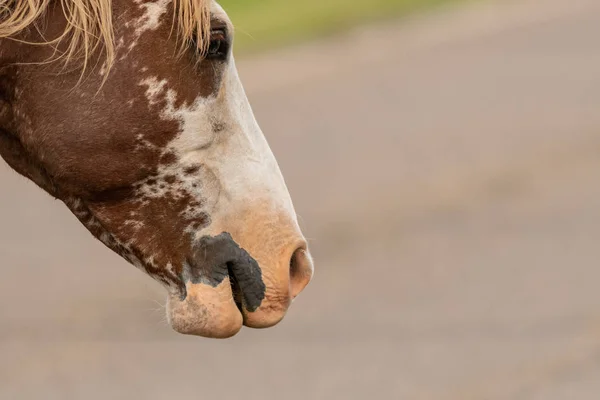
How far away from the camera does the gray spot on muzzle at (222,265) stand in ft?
10.3

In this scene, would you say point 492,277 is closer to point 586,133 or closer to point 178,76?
point 586,133

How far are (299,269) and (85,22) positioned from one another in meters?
0.82

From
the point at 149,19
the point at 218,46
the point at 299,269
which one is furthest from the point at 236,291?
the point at 149,19

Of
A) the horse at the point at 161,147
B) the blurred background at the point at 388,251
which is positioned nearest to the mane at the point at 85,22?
the horse at the point at 161,147

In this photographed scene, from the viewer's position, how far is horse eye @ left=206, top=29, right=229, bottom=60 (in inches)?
121

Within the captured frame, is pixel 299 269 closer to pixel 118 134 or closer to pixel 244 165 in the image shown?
pixel 244 165

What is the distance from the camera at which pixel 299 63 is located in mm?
13891

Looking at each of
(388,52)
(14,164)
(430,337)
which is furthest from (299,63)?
(14,164)

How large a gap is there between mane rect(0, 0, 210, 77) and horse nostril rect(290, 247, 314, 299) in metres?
0.59

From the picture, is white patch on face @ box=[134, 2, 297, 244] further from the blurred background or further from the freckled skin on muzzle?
the blurred background

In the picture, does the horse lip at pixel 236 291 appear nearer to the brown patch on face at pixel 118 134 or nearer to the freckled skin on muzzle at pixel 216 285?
the freckled skin on muzzle at pixel 216 285

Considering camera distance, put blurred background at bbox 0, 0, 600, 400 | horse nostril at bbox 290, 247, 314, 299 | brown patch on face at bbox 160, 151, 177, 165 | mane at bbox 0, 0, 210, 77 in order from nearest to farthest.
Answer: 1. mane at bbox 0, 0, 210, 77
2. brown patch on face at bbox 160, 151, 177, 165
3. horse nostril at bbox 290, 247, 314, 299
4. blurred background at bbox 0, 0, 600, 400

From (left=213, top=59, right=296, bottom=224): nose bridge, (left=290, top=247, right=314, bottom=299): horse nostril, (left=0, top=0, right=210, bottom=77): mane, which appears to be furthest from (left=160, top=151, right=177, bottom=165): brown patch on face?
(left=290, top=247, right=314, bottom=299): horse nostril

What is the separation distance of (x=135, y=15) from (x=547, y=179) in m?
7.71
